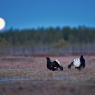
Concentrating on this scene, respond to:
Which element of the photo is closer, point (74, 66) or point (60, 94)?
point (60, 94)

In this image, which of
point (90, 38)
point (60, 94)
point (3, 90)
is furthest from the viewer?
point (90, 38)

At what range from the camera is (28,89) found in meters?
16.8

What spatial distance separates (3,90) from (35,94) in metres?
1.72

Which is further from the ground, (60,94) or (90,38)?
(90,38)

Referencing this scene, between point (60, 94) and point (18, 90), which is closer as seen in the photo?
point (60, 94)

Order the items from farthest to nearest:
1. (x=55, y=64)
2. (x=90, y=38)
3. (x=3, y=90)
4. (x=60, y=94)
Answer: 1. (x=90, y=38)
2. (x=55, y=64)
3. (x=3, y=90)
4. (x=60, y=94)

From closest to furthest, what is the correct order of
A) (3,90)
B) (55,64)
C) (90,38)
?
(3,90) < (55,64) < (90,38)

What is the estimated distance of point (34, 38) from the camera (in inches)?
7790

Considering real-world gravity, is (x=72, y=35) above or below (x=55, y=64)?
above

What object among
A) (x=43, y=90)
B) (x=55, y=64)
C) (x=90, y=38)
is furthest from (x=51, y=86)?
(x=90, y=38)

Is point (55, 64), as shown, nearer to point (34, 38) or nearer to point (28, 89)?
point (28, 89)

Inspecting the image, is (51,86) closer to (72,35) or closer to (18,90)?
(18,90)

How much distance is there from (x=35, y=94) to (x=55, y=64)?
16294 mm

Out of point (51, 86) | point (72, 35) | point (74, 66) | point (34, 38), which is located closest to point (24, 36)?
point (34, 38)
